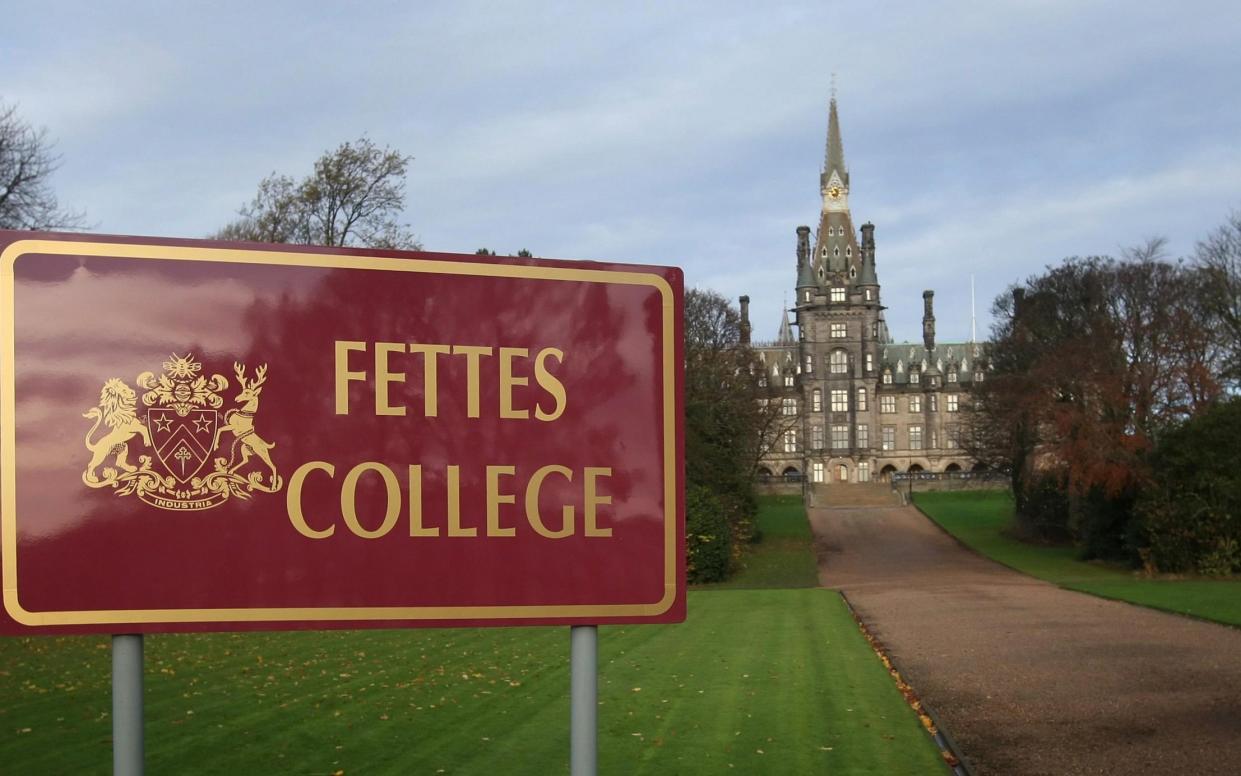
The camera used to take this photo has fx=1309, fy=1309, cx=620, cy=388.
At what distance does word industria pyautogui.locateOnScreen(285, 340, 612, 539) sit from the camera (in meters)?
4.50

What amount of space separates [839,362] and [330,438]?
Answer: 11351 centimetres

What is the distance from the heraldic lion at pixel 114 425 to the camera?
429 centimetres

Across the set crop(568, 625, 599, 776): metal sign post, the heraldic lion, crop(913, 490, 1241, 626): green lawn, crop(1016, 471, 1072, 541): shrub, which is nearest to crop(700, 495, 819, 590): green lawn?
crop(913, 490, 1241, 626): green lawn

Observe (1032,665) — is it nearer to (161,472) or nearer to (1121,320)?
(161,472)

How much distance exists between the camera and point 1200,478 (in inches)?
1614

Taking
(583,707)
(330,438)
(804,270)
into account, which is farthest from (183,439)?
(804,270)

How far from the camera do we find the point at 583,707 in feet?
15.1

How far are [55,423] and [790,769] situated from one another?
27.7 feet

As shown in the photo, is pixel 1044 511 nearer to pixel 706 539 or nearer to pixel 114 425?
pixel 706 539

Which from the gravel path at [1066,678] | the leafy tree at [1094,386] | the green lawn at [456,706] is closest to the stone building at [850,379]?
the leafy tree at [1094,386]

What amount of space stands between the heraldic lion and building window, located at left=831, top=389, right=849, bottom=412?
112718 mm

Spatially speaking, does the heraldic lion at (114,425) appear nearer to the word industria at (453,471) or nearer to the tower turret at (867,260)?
the word industria at (453,471)

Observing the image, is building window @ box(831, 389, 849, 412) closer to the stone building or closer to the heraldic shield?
the stone building

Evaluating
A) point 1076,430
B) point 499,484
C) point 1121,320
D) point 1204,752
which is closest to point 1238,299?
point 1121,320
